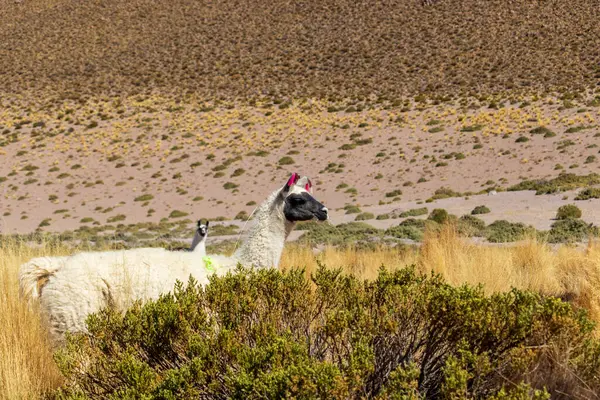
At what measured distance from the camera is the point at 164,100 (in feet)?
169

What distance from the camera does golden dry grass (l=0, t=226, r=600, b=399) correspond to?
4.12 meters

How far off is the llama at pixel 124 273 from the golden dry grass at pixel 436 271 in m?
0.19

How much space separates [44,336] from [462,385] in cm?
294

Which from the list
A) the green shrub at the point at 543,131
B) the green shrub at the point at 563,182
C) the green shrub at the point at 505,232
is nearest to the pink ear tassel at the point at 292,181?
the green shrub at the point at 505,232

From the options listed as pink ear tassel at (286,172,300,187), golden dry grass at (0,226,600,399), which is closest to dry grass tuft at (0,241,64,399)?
golden dry grass at (0,226,600,399)

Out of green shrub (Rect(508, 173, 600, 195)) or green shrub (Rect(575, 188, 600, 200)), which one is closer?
green shrub (Rect(575, 188, 600, 200))

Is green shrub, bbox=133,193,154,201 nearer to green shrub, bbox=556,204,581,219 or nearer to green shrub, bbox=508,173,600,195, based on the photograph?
green shrub, bbox=508,173,600,195

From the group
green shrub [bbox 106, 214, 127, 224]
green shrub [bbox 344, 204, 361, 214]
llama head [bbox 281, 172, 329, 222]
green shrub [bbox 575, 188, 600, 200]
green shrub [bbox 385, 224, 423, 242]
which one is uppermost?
llama head [bbox 281, 172, 329, 222]

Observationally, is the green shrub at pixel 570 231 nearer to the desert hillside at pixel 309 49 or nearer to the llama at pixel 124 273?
the llama at pixel 124 273

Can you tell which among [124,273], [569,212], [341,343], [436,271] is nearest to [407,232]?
[569,212]

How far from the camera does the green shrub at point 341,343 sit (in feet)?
11.0

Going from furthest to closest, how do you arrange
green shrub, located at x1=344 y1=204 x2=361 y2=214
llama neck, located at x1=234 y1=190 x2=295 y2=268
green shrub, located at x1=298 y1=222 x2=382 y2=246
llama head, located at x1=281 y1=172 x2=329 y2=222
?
green shrub, located at x1=344 y1=204 x2=361 y2=214, green shrub, located at x1=298 y1=222 x2=382 y2=246, llama head, located at x1=281 y1=172 x2=329 y2=222, llama neck, located at x1=234 y1=190 x2=295 y2=268

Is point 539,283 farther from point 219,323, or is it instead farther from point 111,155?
point 111,155

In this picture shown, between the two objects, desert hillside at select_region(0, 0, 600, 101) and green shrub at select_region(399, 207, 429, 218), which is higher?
desert hillside at select_region(0, 0, 600, 101)
